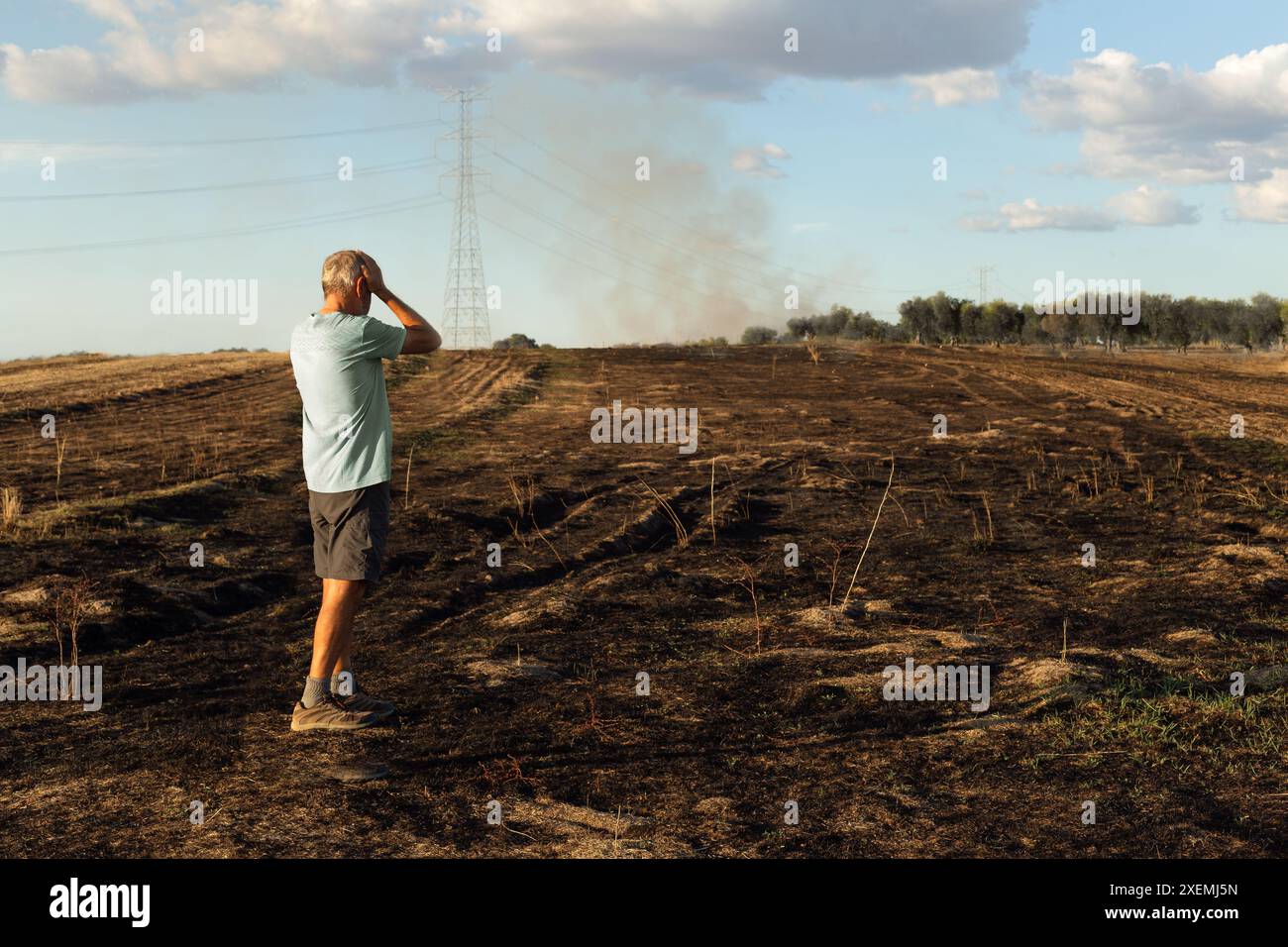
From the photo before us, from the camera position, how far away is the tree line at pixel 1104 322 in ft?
255

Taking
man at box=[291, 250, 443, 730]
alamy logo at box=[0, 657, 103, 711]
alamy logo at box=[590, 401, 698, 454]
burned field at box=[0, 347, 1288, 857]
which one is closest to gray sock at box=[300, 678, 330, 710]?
man at box=[291, 250, 443, 730]

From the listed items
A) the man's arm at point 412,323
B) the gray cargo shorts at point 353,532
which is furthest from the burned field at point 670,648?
the man's arm at point 412,323

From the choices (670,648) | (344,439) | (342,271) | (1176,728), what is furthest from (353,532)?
(1176,728)

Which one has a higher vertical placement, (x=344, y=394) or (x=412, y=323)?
(x=412, y=323)

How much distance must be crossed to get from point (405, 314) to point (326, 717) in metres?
1.97

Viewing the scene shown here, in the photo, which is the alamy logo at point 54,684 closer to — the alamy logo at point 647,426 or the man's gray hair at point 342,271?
the man's gray hair at point 342,271

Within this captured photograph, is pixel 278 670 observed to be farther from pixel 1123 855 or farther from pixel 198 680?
pixel 1123 855

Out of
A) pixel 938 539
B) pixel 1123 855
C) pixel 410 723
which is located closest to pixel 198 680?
pixel 410 723

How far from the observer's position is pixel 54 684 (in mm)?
6797

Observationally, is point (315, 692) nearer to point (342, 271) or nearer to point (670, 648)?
point (342, 271)

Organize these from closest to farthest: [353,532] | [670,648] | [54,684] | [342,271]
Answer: [353,532] < [342,271] < [54,684] < [670,648]

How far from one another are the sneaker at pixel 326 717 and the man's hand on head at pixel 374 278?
6.42 feet

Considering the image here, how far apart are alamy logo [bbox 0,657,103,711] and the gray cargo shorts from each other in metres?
1.84

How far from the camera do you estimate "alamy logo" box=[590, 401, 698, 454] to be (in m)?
18.5
